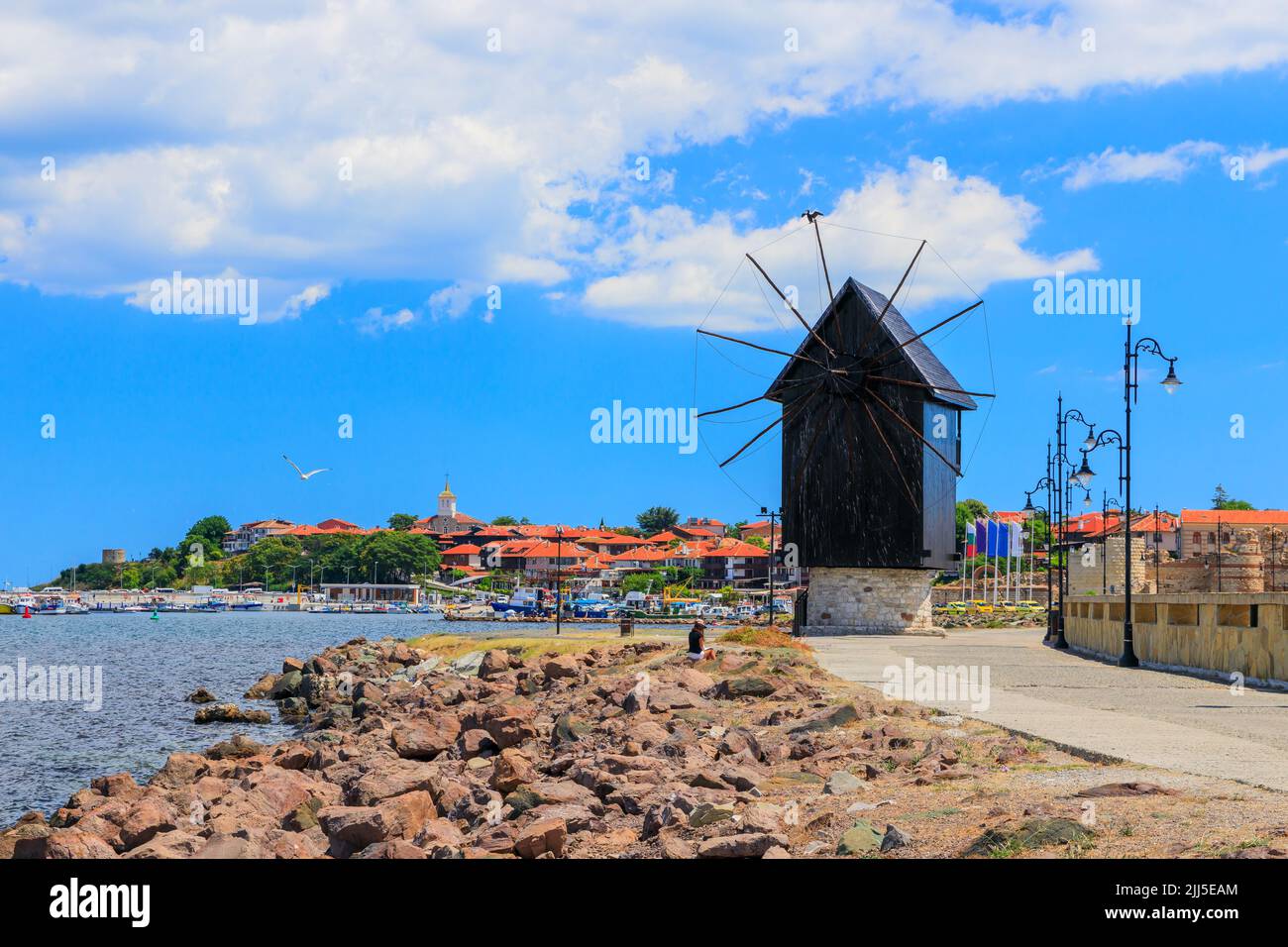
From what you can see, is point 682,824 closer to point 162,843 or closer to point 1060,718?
point 162,843

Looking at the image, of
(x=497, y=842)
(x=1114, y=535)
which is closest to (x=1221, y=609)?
(x=497, y=842)

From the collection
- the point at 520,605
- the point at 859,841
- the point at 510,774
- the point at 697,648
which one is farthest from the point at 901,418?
the point at 520,605

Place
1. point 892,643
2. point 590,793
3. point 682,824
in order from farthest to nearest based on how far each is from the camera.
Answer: point 892,643, point 590,793, point 682,824

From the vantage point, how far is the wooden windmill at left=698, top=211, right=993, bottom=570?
47.7 meters

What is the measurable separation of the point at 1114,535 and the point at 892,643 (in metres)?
31.9

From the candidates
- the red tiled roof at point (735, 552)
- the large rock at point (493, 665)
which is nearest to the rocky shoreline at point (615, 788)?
the large rock at point (493, 665)

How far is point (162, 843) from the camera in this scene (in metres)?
12.8

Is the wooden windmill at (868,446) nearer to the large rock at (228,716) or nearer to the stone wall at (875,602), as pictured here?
the stone wall at (875,602)

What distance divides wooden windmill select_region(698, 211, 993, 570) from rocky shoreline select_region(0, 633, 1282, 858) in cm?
2251

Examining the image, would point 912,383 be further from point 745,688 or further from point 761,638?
point 745,688

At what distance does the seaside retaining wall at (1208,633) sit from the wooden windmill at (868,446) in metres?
12.7

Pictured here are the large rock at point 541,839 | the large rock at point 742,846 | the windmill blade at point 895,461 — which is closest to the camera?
the large rock at point 742,846

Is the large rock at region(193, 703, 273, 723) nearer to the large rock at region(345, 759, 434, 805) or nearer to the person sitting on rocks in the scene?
the person sitting on rocks

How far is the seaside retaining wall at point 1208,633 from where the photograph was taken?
77.0 feet
